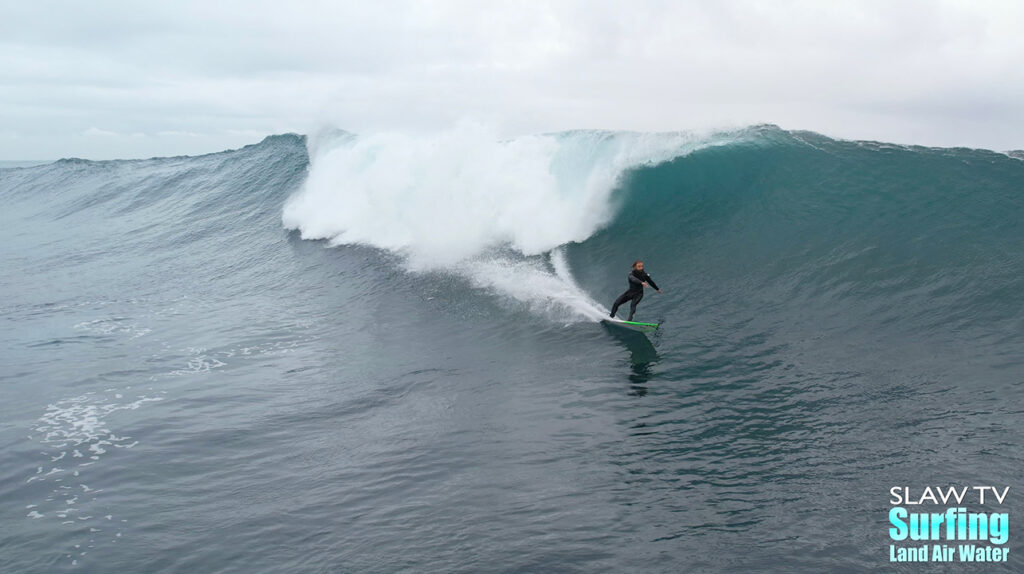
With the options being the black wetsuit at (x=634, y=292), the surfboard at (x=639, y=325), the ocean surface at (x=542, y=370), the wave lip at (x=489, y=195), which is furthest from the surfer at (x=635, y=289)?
Result: the wave lip at (x=489, y=195)

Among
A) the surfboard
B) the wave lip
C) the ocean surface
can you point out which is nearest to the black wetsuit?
the surfboard

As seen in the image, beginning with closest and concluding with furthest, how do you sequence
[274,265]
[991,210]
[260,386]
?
[260,386] < [991,210] < [274,265]

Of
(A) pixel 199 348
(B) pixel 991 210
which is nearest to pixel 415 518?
(A) pixel 199 348

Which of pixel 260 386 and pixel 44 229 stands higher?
pixel 44 229

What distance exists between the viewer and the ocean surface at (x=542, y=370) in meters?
7.03

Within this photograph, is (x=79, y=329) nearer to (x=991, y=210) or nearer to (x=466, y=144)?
(x=466, y=144)

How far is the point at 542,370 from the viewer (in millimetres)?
11742

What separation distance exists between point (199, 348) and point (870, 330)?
1312 centimetres

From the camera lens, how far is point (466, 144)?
21.4 metres

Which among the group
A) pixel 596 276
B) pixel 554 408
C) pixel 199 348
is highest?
pixel 596 276
